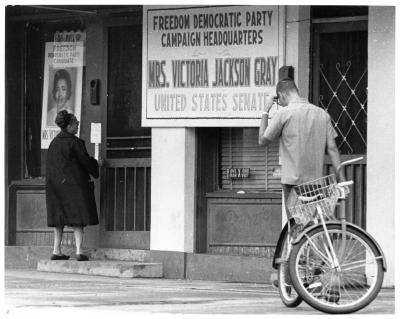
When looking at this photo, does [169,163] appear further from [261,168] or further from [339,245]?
[339,245]

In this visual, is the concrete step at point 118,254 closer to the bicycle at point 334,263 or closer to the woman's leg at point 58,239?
the woman's leg at point 58,239

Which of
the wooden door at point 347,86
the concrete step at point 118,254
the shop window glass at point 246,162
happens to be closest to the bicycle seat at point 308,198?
the wooden door at point 347,86

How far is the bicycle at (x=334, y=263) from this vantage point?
30.9 feet

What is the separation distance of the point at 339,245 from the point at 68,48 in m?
7.08

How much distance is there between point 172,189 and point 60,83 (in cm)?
239

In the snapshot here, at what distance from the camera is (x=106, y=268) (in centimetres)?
1427

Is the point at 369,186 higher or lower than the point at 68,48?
lower

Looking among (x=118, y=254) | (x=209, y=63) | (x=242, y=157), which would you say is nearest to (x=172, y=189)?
(x=242, y=157)

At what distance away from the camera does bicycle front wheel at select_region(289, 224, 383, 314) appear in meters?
9.42

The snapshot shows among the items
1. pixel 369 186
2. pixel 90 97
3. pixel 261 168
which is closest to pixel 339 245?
pixel 369 186

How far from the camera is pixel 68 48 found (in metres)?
15.7

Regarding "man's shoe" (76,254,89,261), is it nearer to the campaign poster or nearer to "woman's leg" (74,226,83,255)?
"woman's leg" (74,226,83,255)

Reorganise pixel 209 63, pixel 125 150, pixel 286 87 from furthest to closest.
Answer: pixel 125 150
pixel 209 63
pixel 286 87

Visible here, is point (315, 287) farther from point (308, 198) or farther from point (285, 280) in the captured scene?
point (308, 198)
